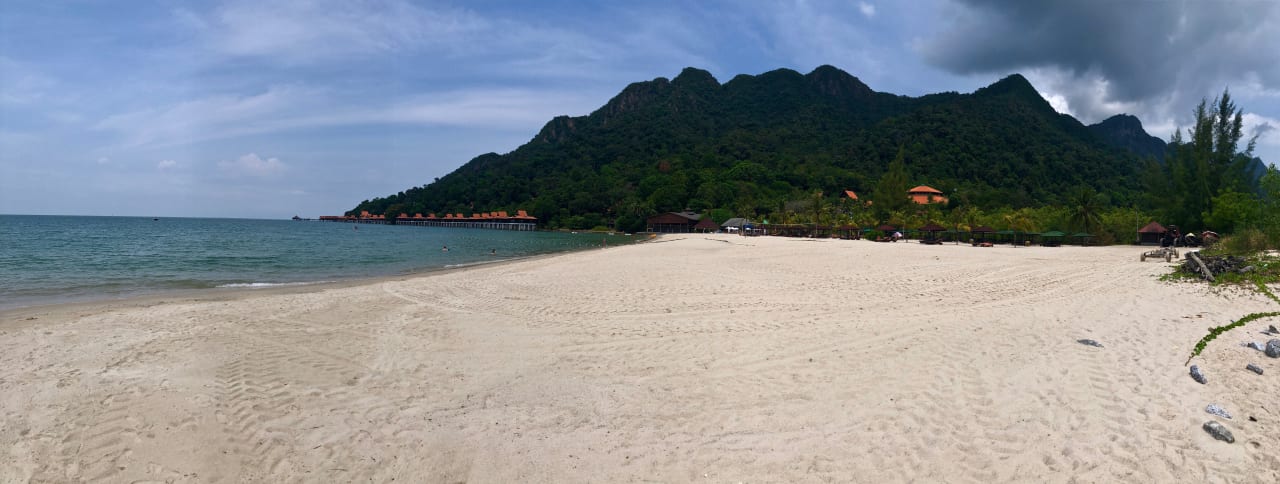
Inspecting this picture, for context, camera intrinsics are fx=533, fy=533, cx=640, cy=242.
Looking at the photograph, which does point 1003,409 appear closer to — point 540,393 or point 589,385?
point 589,385

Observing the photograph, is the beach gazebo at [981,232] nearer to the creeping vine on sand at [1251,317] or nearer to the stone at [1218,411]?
the creeping vine on sand at [1251,317]

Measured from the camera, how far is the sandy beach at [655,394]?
14.0 ft

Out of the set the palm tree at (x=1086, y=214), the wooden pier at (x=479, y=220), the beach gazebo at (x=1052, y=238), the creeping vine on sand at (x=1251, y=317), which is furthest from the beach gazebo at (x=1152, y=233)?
the wooden pier at (x=479, y=220)

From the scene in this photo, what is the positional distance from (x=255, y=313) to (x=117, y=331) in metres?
2.13

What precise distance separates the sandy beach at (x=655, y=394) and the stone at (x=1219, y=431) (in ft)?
0.19

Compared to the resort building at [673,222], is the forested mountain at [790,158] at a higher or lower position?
higher

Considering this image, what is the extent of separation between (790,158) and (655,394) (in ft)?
439

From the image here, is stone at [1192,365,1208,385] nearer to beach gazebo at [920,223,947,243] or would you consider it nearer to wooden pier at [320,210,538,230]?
beach gazebo at [920,223,947,243]

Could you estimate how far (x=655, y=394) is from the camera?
582 cm

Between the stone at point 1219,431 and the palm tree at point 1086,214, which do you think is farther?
the palm tree at point 1086,214

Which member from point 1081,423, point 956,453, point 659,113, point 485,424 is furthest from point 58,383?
point 659,113

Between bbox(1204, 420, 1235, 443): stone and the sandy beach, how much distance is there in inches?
2.3

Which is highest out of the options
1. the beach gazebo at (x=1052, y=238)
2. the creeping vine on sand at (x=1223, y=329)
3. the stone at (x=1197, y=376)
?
the beach gazebo at (x=1052, y=238)

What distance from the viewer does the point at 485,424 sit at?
202 inches
